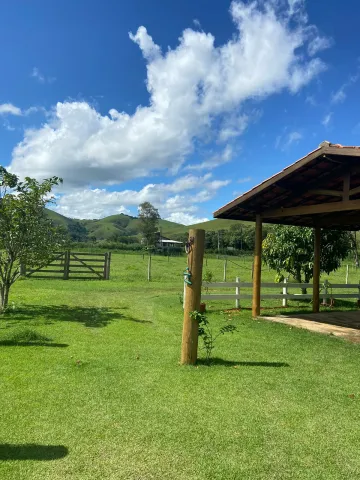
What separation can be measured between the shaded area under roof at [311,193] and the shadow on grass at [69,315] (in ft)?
13.0

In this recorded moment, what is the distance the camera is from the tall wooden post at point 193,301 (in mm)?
5461

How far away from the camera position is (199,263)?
5.46m

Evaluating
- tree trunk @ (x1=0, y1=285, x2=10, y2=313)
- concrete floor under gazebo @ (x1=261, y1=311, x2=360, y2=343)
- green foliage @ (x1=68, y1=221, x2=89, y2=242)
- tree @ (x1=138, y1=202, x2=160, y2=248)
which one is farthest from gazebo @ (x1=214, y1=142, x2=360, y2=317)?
green foliage @ (x1=68, y1=221, x2=89, y2=242)

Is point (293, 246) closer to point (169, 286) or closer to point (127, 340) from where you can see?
point (169, 286)

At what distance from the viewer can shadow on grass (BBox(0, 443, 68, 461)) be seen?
303cm

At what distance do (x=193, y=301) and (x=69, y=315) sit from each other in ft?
16.4

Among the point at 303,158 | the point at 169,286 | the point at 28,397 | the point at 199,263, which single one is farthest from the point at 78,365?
the point at 169,286

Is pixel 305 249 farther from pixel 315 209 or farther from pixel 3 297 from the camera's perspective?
pixel 3 297

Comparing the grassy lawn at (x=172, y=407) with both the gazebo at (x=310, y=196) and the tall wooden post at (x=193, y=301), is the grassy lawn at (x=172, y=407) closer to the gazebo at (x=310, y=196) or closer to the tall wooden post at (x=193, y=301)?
the tall wooden post at (x=193, y=301)

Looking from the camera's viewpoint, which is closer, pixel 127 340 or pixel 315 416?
pixel 315 416

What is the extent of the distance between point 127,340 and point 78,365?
1689 millimetres

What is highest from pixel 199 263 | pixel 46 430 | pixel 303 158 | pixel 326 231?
pixel 303 158

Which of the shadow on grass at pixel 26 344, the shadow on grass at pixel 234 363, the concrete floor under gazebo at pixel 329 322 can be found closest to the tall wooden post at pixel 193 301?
the shadow on grass at pixel 234 363

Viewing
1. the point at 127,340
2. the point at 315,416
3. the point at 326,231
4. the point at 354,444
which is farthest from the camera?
the point at 326,231
